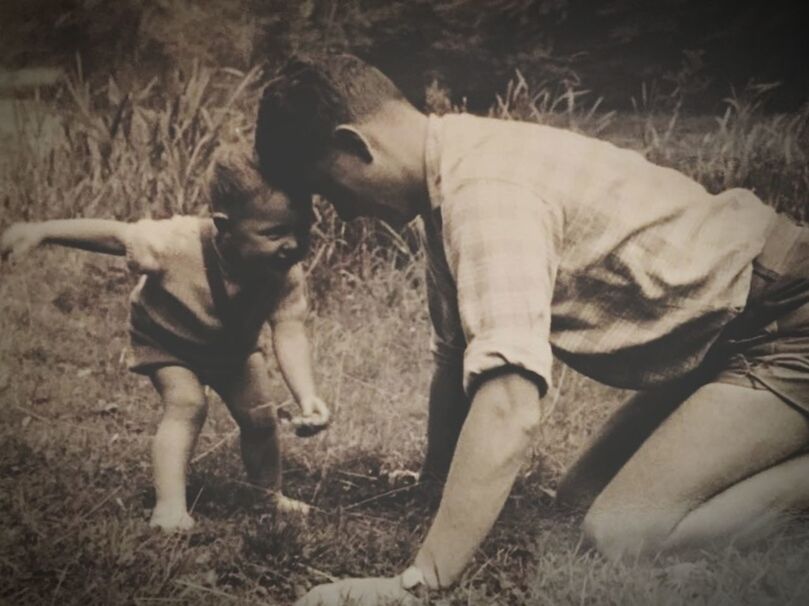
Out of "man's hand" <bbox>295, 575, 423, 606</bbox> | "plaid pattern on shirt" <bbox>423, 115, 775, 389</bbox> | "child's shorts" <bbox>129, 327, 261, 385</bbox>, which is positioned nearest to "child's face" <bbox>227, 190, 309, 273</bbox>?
"child's shorts" <bbox>129, 327, 261, 385</bbox>

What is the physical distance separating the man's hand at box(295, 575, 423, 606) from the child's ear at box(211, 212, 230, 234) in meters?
0.96

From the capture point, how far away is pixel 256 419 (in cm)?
297

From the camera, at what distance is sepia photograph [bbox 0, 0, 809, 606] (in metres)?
2.84

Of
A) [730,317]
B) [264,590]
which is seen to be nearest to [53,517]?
[264,590]

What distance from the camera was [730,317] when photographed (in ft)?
9.41

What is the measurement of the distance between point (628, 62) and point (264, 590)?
1709 mm

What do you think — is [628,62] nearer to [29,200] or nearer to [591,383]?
[591,383]

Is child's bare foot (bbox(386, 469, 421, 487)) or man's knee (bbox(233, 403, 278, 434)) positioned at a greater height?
man's knee (bbox(233, 403, 278, 434))

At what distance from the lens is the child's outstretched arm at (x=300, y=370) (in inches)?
117

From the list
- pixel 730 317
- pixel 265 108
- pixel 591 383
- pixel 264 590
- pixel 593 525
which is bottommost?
pixel 264 590

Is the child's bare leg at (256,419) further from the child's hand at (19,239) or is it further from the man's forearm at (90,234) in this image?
the child's hand at (19,239)

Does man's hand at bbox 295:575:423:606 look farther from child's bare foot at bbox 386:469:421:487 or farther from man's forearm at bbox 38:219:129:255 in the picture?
man's forearm at bbox 38:219:129:255

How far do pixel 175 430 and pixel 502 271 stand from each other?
0.98 metres

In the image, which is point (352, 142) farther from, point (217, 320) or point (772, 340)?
point (772, 340)
